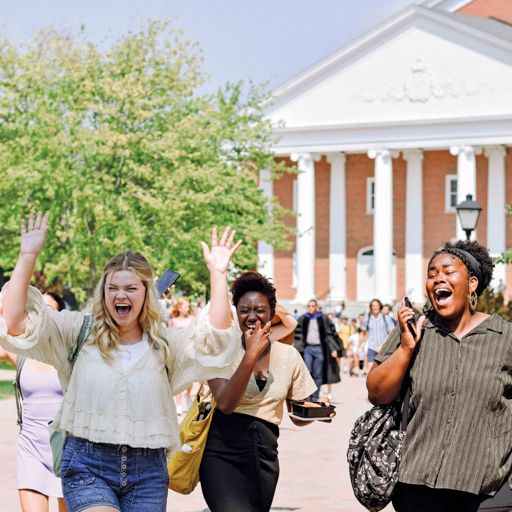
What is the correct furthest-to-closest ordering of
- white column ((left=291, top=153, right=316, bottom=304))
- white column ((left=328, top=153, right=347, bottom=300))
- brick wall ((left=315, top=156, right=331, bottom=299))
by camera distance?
1. brick wall ((left=315, top=156, right=331, bottom=299))
2. white column ((left=328, top=153, right=347, bottom=300))
3. white column ((left=291, top=153, right=316, bottom=304))

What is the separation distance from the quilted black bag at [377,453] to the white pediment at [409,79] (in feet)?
178

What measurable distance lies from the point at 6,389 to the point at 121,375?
20.8 metres

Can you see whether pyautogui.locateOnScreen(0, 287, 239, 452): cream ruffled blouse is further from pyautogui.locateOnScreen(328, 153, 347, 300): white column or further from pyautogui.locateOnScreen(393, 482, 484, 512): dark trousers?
pyautogui.locateOnScreen(328, 153, 347, 300): white column

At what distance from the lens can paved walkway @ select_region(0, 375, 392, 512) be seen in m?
11.1

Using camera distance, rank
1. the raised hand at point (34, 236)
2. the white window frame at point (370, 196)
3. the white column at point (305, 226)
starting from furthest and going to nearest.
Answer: the white window frame at point (370, 196) → the white column at point (305, 226) → the raised hand at point (34, 236)

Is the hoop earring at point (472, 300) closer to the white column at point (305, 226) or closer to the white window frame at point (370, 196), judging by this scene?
the white column at point (305, 226)

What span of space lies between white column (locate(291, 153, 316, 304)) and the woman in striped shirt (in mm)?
55522

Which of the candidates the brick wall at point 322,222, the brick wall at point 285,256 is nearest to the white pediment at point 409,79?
the brick wall at point 322,222

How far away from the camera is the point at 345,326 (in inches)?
1646

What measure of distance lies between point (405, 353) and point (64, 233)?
103 feet

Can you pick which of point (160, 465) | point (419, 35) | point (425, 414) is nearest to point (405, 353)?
point (425, 414)

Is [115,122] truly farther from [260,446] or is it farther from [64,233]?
[260,446]

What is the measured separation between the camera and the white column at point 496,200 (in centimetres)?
6006

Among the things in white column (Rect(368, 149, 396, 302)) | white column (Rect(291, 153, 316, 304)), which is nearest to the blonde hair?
white column (Rect(368, 149, 396, 302))
